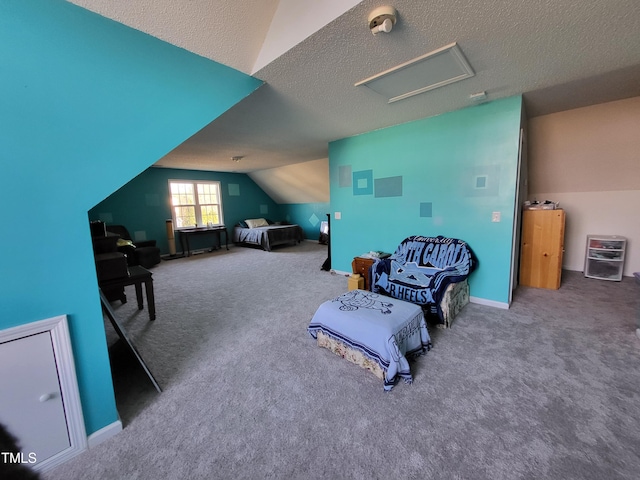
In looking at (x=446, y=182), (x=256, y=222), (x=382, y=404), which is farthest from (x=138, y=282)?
(x=256, y=222)

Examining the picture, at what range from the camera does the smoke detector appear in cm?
140

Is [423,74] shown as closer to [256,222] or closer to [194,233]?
[194,233]

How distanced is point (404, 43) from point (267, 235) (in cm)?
560

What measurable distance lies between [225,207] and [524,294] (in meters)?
7.11

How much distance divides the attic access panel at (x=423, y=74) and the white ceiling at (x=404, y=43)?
0.22ft

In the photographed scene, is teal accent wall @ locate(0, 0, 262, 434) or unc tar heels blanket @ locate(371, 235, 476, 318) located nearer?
Result: teal accent wall @ locate(0, 0, 262, 434)

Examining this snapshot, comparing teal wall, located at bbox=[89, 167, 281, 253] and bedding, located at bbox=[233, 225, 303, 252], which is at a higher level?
teal wall, located at bbox=[89, 167, 281, 253]

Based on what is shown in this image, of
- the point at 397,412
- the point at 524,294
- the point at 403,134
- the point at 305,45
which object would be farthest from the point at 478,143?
the point at 397,412

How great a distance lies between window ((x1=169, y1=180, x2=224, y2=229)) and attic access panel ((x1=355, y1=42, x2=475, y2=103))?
240 inches

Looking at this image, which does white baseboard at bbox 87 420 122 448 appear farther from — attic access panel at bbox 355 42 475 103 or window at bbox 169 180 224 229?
window at bbox 169 180 224 229

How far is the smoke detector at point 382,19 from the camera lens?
1399 mm

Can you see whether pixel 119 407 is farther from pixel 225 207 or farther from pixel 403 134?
pixel 225 207

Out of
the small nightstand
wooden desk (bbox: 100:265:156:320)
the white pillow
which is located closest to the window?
the white pillow

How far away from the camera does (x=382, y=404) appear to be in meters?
1.60
